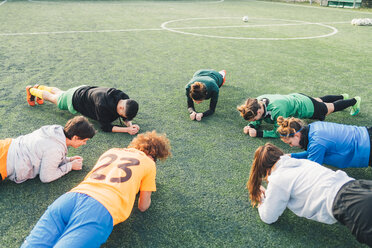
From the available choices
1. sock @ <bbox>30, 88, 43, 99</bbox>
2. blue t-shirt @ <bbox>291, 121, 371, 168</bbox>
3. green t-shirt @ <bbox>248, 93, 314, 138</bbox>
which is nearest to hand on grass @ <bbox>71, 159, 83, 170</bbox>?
sock @ <bbox>30, 88, 43, 99</bbox>

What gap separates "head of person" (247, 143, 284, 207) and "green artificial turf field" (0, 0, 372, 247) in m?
0.24

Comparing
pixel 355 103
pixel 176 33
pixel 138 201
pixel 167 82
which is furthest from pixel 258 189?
pixel 176 33

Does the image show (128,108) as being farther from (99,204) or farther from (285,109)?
(285,109)

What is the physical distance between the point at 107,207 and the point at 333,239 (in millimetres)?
2005

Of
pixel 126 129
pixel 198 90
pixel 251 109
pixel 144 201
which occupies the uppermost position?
pixel 198 90

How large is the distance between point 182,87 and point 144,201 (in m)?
3.53

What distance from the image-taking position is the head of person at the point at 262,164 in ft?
8.94

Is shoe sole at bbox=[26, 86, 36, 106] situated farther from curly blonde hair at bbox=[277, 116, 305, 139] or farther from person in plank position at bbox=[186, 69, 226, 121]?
curly blonde hair at bbox=[277, 116, 305, 139]

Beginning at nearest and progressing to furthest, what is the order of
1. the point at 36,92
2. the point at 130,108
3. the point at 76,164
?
the point at 76,164 → the point at 130,108 → the point at 36,92

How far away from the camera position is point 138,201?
3027 mm

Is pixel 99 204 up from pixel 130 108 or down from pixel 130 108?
down

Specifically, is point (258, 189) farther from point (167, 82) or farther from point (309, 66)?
point (309, 66)

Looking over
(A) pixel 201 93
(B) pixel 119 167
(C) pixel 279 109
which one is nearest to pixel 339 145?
(C) pixel 279 109

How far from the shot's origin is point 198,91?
4.53 m
